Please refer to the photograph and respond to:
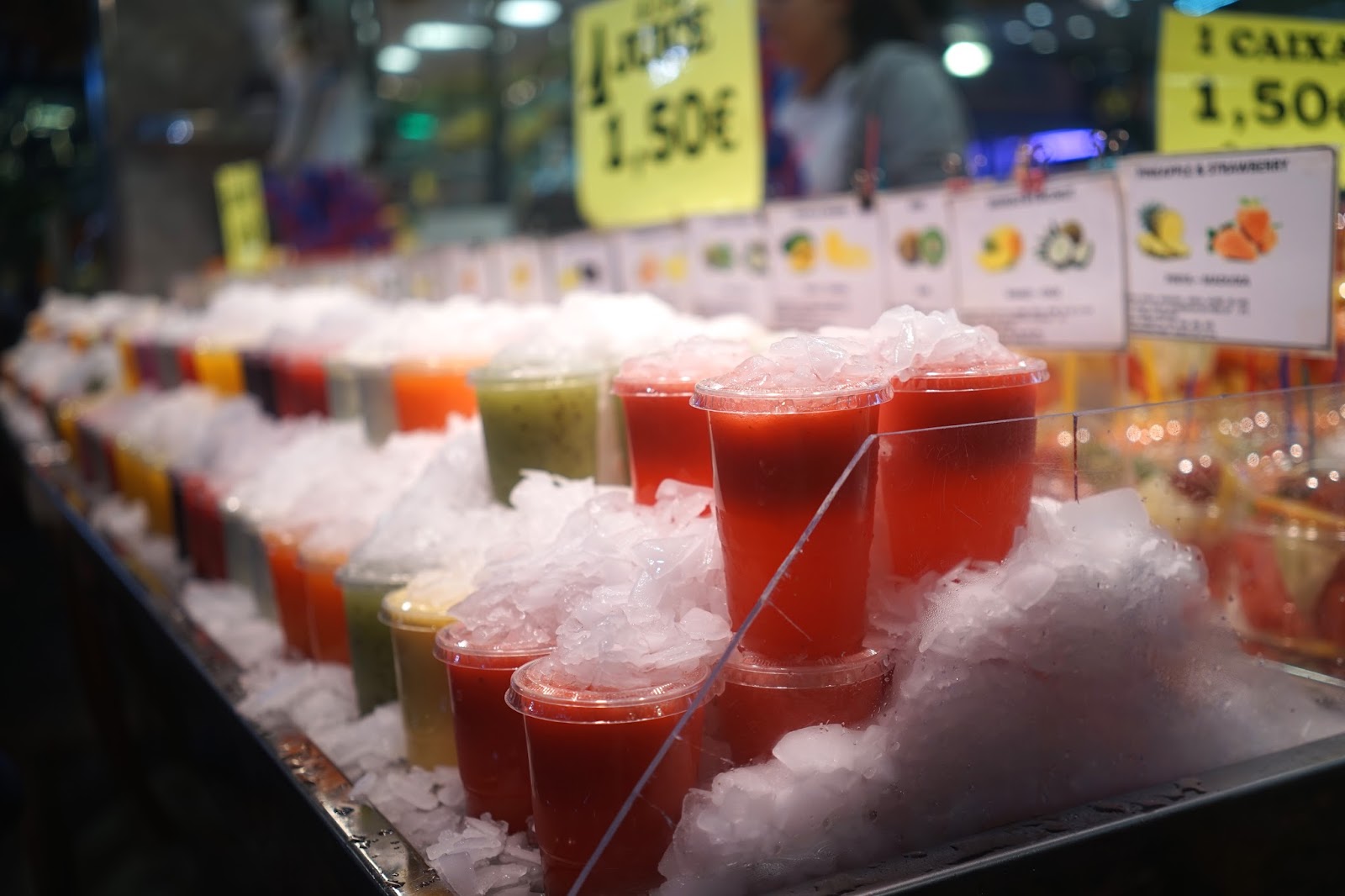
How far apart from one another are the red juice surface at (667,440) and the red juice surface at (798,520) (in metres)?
0.19

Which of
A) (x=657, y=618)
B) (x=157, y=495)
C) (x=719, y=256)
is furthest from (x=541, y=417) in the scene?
(x=157, y=495)

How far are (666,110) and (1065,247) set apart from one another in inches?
45.1

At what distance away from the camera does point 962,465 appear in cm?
119

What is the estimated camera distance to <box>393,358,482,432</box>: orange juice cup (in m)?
2.07

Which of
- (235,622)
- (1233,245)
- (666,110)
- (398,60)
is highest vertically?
(398,60)

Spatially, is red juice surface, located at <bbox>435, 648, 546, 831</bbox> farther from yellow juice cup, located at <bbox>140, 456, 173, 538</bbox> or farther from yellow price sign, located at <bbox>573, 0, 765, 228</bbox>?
yellow juice cup, located at <bbox>140, 456, 173, 538</bbox>

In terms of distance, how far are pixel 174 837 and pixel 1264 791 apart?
3.54 metres

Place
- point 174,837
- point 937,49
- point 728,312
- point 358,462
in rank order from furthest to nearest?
point 937,49, point 174,837, point 728,312, point 358,462

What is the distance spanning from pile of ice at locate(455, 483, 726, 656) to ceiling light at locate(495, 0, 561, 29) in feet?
19.9

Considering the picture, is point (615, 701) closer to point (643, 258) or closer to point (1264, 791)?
point (1264, 791)

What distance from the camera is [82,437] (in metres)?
4.19

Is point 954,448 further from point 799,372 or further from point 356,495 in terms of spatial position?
point 356,495

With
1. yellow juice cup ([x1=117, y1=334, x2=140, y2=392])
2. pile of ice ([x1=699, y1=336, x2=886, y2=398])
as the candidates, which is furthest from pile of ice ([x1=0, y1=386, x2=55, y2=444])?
pile of ice ([x1=699, y1=336, x2=886, y2=398])

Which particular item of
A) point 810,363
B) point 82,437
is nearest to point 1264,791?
point 810,363
